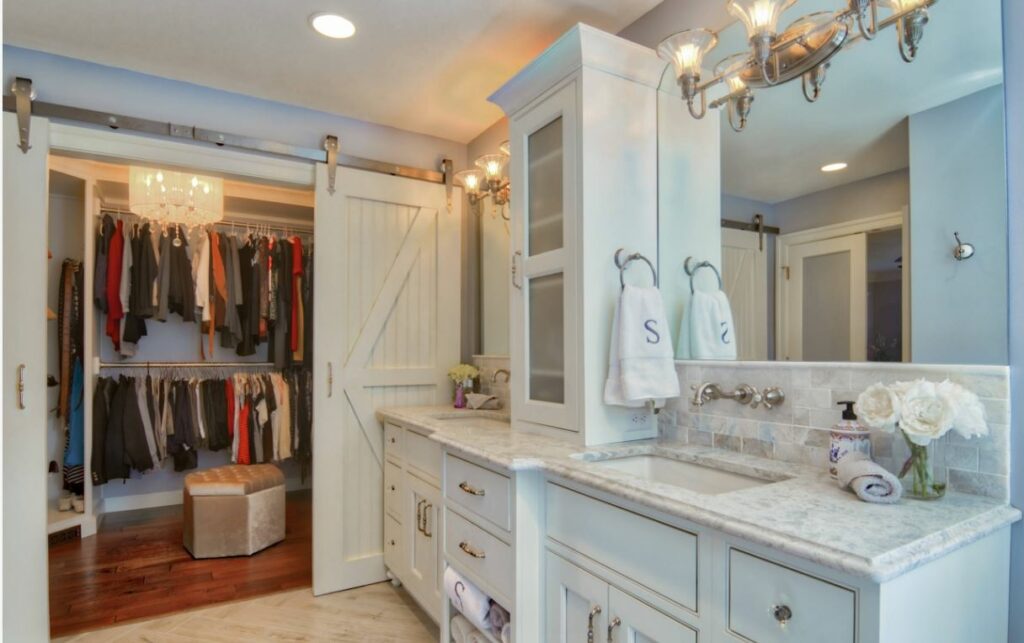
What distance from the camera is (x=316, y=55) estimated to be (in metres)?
2.45

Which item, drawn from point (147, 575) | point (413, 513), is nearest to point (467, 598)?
point (413, 513)

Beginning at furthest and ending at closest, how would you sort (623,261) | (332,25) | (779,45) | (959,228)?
(332,25) < (623,261) < (779,45) < (959,228)

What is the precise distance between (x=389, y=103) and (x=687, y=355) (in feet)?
6.41

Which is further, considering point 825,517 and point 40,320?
point 40,320

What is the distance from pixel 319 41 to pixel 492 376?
5.74 ft

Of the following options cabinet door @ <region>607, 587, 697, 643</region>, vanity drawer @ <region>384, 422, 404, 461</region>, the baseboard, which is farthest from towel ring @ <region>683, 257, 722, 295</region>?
the baseboard

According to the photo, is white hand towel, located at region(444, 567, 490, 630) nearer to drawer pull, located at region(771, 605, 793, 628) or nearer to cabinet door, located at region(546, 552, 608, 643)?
cabinet door, located at region(546, 552, 608, 643)

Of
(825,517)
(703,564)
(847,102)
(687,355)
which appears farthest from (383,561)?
(847,102)

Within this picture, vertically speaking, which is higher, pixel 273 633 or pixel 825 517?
pixel 825 517

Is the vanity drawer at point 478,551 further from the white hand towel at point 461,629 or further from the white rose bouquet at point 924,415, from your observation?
the white rose bouquet at point 924,415

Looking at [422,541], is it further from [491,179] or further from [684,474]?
[491,179]

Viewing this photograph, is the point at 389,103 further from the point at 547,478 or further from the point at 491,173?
the point at 547,478

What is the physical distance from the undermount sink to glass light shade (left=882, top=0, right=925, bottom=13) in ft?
3.90

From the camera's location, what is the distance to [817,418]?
1530 millimetres
